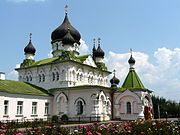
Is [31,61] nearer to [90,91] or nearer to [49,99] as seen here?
[49,99]

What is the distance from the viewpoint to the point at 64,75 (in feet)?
87.7

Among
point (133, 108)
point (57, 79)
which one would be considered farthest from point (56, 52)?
point (133, 108)

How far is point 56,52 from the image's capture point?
3234cm

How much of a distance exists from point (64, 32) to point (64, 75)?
8.09 meters

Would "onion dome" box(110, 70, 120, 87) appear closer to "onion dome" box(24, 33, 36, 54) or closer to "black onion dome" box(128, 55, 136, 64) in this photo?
"black onion dome" box(128, 55, 136, 64)

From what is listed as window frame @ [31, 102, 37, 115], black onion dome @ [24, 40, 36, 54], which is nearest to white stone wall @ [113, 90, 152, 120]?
window frame @ [31, 102, 37, 115]

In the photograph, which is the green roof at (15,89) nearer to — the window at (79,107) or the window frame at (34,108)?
the window frame at (34,108)

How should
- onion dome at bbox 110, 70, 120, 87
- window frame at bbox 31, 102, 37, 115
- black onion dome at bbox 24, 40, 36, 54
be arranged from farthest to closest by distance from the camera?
black onion dome at bbox 24, 40, 36, 54, onion dome at bbox 110, 70, 120, 87, window frame at bbox 31, 102, 37, 115

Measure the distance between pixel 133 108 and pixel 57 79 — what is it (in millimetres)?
10364

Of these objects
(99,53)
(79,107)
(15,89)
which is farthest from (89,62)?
(15,89)

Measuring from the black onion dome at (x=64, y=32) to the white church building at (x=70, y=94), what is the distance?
114 cm

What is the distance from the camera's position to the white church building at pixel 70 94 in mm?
23266

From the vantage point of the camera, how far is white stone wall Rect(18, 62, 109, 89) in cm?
2670

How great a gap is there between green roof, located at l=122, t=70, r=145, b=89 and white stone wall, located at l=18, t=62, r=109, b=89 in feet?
18.8
